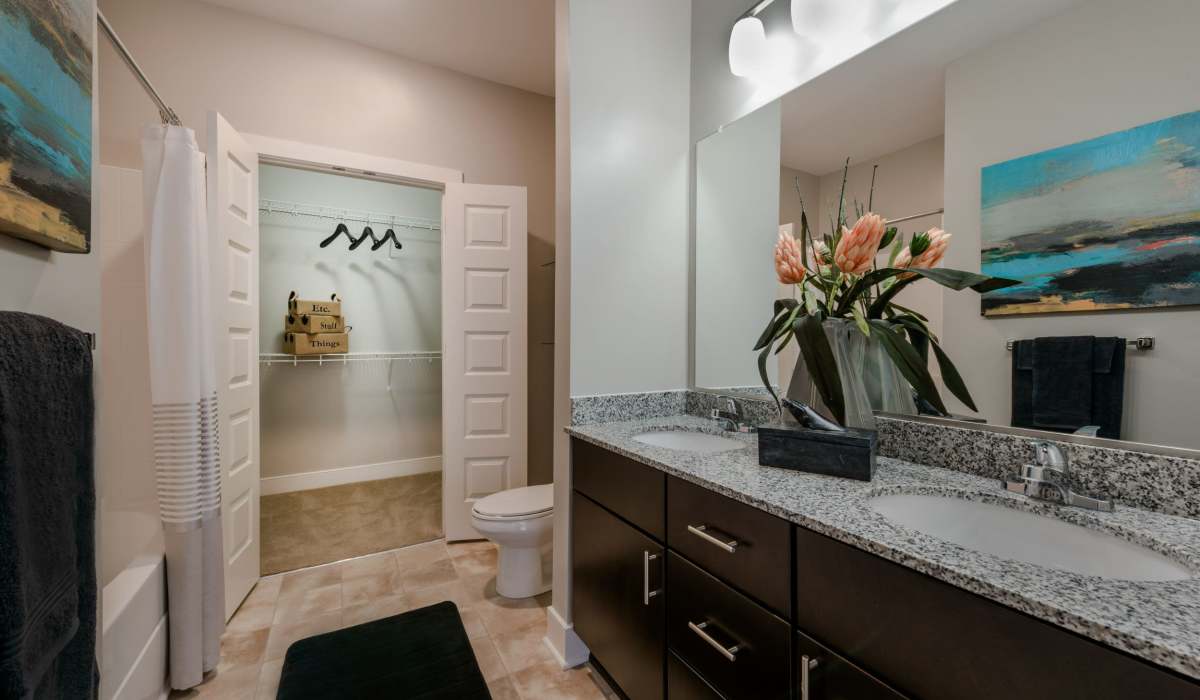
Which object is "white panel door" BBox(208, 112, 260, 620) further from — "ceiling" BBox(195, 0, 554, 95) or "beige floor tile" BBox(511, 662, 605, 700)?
"beige floor tile" BBox(511, 662, 605, 700)

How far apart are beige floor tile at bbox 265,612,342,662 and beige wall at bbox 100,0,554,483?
151cm

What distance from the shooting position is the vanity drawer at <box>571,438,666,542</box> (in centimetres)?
125

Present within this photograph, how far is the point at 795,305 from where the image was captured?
142cm

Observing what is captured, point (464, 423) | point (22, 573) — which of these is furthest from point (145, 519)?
point (22, 573)

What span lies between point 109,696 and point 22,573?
0.88 meters

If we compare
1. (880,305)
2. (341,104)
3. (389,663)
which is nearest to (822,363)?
(880,305)

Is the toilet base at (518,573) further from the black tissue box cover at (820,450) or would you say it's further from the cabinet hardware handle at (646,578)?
the black tissue box cover at (820,450)

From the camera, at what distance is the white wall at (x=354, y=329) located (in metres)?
3.52

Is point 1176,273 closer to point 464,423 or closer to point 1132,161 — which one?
point 1132,161

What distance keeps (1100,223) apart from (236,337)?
2781 millimetres

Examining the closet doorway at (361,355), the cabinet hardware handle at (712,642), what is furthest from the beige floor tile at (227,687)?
the cabinet hardware handle at (712,642)

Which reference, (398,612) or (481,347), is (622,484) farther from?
(481,347)

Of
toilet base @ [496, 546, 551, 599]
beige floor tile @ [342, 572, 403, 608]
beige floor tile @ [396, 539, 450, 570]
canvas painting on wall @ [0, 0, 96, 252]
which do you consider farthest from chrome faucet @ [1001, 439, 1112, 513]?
beige floor tile @ [396, 539, 450, 570]

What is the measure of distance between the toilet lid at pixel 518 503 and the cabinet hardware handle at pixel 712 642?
1.06 meters
